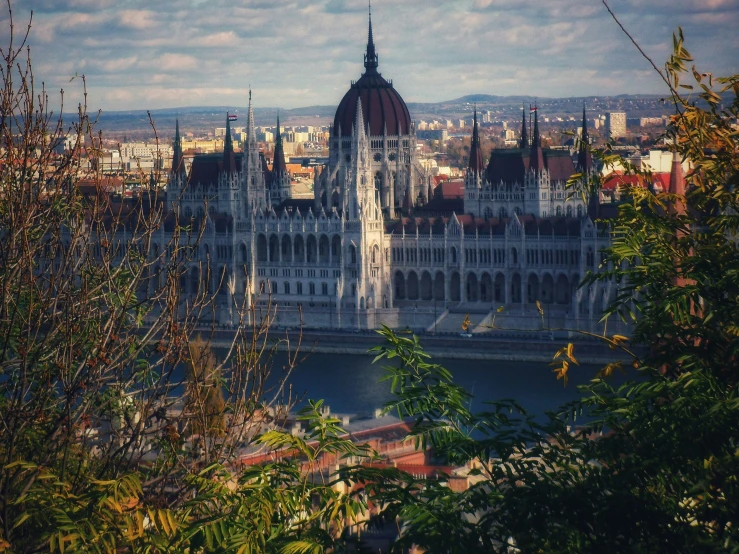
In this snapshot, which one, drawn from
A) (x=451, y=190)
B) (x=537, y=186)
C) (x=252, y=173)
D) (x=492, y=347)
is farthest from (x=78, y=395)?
(x=451, y=190)

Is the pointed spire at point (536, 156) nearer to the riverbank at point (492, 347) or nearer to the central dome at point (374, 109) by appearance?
the central dome at point (374, 109)

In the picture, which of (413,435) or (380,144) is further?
(380,144)

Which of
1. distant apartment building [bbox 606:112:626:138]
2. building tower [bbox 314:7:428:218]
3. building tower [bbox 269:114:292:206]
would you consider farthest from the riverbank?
distant apartment building [bbox 606:112:626:138]

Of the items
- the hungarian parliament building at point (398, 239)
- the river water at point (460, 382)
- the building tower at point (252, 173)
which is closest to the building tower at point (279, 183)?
the hungarian parliament building at point (398, 239)

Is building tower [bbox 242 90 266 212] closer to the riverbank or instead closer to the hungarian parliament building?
the hungarian parliament building

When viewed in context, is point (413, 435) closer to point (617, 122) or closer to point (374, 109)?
point (374, 109)

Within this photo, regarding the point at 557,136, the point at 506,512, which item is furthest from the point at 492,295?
the point at 557,136
